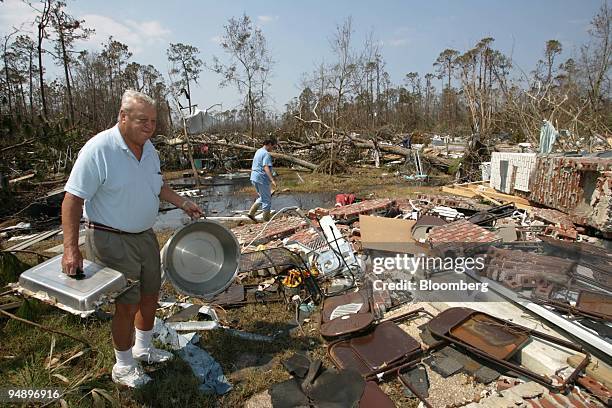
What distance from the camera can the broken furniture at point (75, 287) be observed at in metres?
2.24

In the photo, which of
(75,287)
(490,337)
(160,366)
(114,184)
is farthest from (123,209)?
(490,337)

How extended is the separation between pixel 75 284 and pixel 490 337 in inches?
126

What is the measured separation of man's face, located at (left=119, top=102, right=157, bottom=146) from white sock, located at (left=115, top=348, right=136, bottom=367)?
155cm

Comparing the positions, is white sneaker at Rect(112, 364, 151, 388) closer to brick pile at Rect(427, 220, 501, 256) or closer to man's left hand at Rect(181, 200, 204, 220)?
man's left hand at Rect(181, 200, 204, 220)

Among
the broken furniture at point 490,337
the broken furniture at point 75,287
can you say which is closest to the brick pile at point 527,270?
the broken furniture at point 490,337

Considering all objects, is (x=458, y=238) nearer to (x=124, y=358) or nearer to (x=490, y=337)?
(x=490, y=337)

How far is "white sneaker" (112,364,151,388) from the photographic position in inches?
108

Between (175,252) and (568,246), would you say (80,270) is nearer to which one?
(175,252)

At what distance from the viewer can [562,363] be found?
2.87m

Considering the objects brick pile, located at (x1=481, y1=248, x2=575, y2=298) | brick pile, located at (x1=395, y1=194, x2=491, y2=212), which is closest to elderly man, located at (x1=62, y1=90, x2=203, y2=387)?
brick pile, located at (x1=481, y1=248, x2=575, y2=298)

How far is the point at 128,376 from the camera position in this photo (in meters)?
2.75

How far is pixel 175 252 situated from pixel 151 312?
0.53 meters

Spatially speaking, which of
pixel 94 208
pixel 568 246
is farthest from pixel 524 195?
pixel 94 208

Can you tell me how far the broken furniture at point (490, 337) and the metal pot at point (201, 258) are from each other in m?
1.92
